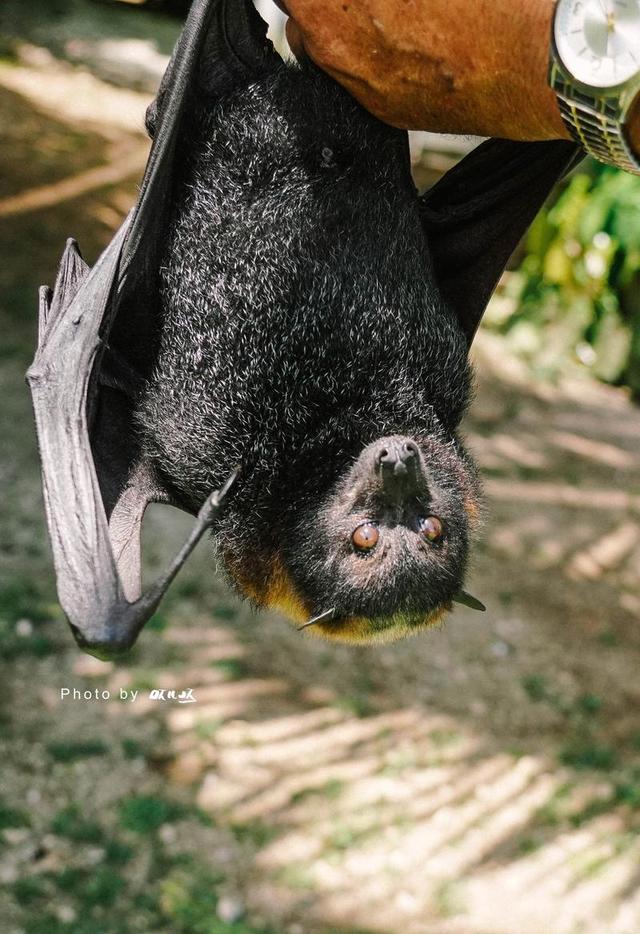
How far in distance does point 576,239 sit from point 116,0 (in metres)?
8.23

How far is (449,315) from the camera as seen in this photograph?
9.73 feet

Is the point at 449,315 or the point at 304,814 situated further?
the point at 304,814

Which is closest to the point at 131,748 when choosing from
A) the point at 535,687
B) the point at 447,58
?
the point at 535,687

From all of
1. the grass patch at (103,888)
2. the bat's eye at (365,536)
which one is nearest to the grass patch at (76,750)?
the grass patch at (103,888)

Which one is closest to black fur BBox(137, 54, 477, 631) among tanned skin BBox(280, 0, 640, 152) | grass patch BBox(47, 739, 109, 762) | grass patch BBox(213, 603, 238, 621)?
tanned skin BBox(280, 0, 640, 152)

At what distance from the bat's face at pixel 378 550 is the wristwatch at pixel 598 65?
39.0 inches

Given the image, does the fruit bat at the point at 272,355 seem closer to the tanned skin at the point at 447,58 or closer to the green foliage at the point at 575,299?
the tanned skin at the point at 447,58

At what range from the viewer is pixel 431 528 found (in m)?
2.85

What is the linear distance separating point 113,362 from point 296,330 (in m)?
0.56

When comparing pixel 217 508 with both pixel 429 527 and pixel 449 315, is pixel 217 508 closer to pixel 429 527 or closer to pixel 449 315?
pixel 429 527

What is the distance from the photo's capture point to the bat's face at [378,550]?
2848mm

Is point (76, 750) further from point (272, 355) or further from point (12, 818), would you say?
point (272, 355)

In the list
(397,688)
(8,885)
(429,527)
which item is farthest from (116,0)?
(429,527)

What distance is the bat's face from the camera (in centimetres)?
285
